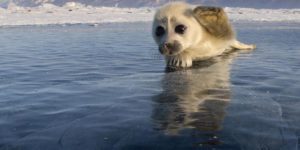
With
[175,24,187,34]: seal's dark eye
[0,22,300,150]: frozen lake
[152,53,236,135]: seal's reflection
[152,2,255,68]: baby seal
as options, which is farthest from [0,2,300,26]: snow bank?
[152,53,236,135]: seal's reflection

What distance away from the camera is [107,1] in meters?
80.2

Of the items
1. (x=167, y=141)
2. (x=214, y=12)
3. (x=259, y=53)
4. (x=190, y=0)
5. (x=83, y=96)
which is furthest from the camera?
(x=190, y=0)

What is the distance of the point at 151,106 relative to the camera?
318 centimetres

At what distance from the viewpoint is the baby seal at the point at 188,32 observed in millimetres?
5316

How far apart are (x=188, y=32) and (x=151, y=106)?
96.7 inches

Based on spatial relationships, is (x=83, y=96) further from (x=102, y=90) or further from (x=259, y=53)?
(x=259, y=53)

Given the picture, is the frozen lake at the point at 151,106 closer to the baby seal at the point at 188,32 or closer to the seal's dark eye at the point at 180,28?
the baby seal at the point at 188,32

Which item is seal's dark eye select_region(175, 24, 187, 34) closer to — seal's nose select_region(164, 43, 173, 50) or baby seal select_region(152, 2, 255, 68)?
baby seal select_region(152, 2, 255, 68)

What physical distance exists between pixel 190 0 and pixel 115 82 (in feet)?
195

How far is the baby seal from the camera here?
5316 millimetres


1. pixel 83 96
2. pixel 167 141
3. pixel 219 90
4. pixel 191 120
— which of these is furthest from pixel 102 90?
pixel 167 141

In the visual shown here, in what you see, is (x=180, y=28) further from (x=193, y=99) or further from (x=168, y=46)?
(x=193, y=99)

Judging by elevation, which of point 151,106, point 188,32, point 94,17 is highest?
point 188,32

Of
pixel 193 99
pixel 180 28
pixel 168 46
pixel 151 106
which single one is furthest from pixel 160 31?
pixel 151 106
